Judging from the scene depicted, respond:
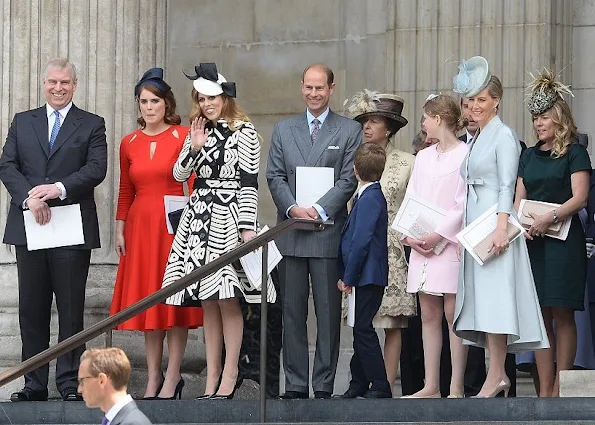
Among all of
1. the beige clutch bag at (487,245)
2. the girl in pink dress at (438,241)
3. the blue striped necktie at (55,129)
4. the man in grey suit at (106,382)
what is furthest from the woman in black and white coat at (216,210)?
the man in grey suit at (106,382)

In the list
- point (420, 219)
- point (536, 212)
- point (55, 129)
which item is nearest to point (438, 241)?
point (420, 219)

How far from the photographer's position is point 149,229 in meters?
11.9

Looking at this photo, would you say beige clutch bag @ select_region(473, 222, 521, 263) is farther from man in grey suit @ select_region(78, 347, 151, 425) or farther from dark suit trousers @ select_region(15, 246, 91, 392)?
man in grey suit @ select_region(78, 347, 151, 425)

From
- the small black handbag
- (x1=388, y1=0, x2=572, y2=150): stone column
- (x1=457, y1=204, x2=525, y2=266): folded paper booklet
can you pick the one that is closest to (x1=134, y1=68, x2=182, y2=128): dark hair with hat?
the small black handbag

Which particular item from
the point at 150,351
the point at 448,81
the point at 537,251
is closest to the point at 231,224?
the point at 150,351

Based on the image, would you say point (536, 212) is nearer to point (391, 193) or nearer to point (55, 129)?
point (391, 193)

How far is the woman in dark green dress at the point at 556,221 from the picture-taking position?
36.8ft

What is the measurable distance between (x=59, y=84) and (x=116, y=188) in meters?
1.12

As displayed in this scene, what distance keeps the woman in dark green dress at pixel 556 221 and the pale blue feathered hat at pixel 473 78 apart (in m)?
0.37

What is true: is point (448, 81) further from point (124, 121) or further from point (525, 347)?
point (525, 347)

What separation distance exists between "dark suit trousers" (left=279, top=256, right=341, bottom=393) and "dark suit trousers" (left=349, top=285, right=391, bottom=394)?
158 mm

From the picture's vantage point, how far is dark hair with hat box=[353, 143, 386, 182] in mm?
11375

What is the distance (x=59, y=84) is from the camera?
1193 cm

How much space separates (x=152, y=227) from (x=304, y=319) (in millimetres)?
1140
